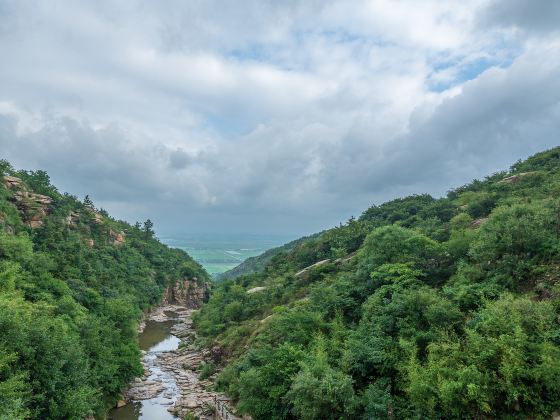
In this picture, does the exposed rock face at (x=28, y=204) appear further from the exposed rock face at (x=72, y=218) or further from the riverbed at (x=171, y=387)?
the riverbed at (x=171, y=387)

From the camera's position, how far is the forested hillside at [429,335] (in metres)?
16.2

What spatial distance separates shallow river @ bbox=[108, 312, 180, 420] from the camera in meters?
29.5

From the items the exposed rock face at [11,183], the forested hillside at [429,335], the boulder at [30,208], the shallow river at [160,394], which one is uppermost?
the exposed rock face at [11,183]

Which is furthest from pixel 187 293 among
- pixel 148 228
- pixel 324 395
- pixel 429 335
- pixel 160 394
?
pixel 429 335

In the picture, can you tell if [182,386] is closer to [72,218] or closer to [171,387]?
[171,387]

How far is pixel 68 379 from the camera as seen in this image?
21203 millimetres

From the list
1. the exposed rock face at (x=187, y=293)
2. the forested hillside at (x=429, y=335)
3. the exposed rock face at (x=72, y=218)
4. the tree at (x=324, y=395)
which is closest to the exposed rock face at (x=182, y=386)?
the forested hillside at (x=429, y=335)

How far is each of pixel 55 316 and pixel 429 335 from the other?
26482 mm

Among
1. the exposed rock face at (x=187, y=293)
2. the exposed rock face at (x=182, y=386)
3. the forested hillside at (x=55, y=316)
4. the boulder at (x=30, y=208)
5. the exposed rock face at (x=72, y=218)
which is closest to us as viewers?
the forested hillside at (x=55, y=316)

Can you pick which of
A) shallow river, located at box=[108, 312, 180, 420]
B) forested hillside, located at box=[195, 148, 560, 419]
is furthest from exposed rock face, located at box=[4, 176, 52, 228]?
forested hillside, located at box=[195, 148, 560, 419]

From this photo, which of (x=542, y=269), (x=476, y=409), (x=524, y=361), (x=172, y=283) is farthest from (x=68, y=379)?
(x=172, y=283)

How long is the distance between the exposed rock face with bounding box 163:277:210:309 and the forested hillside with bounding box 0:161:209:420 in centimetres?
2403

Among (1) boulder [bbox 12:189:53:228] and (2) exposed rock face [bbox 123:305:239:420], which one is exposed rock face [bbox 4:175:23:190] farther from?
(2) exposed rock face [bbox 123:305:239:420]

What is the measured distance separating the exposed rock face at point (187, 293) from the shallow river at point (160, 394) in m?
33.4
